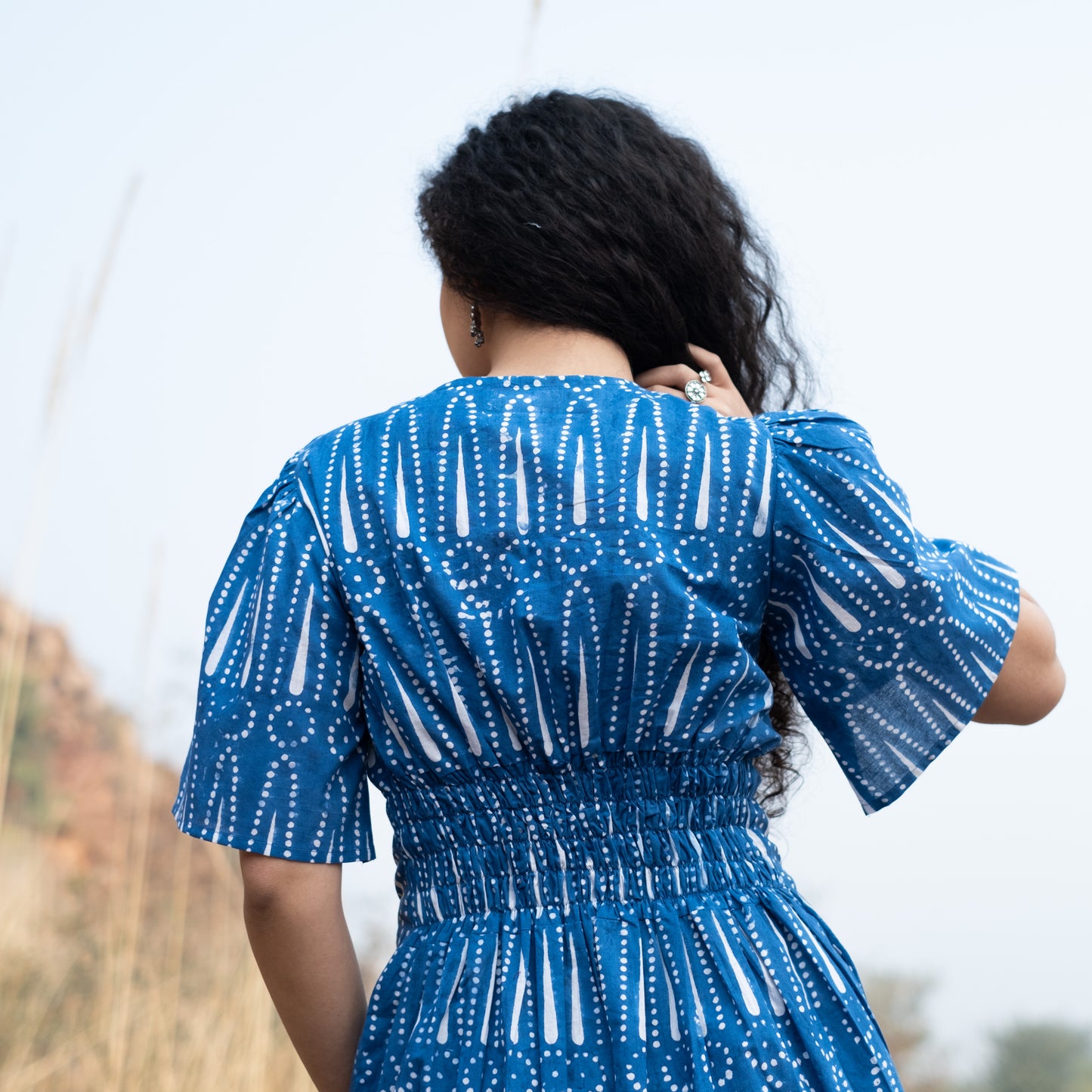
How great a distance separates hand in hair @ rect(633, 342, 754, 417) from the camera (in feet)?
3.04

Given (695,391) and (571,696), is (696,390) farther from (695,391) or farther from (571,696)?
(571,696)

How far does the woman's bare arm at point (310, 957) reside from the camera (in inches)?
32.7

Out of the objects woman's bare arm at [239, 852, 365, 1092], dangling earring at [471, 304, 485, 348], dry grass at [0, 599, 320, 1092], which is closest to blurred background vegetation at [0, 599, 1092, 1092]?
dry grass at [0, 599, 320, 1092]

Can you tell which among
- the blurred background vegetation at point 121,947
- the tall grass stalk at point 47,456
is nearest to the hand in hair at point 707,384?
the tall grass stalk at point 47,456

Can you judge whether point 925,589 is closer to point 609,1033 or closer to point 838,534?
point 838,534

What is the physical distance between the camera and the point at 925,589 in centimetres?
81

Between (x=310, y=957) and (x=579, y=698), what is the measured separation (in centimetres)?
29

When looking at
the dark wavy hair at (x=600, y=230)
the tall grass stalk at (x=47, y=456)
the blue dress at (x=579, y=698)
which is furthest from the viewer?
the tall grass stalk at (x=47, y=456)

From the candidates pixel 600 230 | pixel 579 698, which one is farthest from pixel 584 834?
pixel 600 230

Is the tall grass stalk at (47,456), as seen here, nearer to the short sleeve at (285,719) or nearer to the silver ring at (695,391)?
the short sleeve at (285,719)

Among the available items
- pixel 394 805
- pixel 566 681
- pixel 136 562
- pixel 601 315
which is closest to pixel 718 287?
pixel 601 315

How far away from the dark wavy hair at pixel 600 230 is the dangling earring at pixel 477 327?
0.02 metres

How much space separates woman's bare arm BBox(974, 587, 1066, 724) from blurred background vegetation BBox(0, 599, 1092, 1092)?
1406 mm

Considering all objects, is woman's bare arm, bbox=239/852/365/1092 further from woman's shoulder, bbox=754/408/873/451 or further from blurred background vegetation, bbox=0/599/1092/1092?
blurred background vegetation, bbox=0/599/1092/1092
